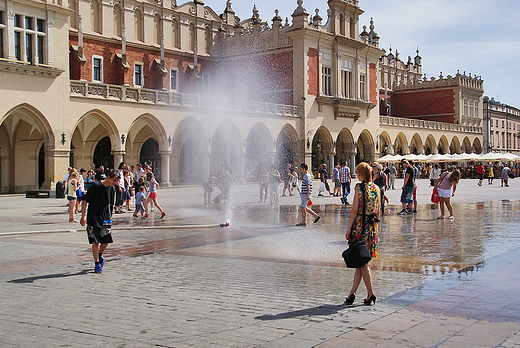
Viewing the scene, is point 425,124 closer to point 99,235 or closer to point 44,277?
point 99,235

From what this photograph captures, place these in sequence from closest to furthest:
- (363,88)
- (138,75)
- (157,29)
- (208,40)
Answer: (138,75)
(157,29)
(208,40)
(363,88)

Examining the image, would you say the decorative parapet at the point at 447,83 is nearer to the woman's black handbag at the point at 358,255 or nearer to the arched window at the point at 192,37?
the arched window at the point at 192,37

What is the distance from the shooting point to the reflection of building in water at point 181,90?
2903 centimetres

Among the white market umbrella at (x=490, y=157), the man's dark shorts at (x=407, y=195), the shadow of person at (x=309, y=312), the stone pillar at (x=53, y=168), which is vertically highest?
the white market umbrella at (x=490, y=157)

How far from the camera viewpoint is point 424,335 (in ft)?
17.3

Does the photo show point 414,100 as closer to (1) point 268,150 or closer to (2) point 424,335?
(1) point 268,150

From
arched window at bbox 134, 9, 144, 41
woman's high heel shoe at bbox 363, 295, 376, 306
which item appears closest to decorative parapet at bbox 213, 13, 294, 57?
arched window at bbox 134, 9, 144, 41

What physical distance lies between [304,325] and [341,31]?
4633 cm

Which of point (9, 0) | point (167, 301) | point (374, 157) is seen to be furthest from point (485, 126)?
point (167, 301)

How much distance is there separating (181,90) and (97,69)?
8.14m

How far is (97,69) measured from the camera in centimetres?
3994

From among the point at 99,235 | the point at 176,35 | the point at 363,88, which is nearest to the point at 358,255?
the point at 99,235

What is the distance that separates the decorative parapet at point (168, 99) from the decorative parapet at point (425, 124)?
16283 millimetres

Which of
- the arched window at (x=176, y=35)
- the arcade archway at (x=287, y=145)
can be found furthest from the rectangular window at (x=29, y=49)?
the arcade archway at (x=287, y=145)
